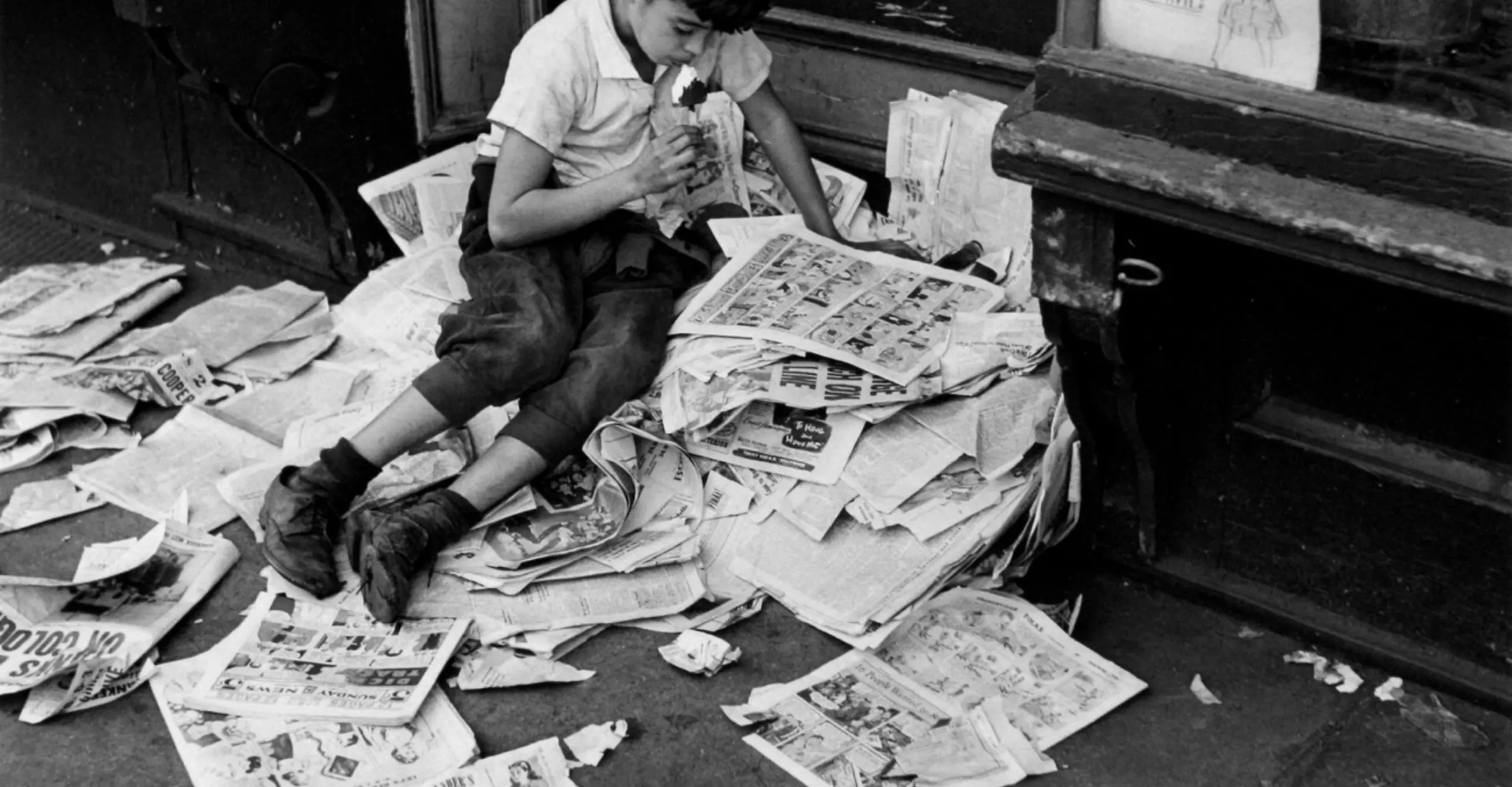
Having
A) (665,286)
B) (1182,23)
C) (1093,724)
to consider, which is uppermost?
(1182,23)

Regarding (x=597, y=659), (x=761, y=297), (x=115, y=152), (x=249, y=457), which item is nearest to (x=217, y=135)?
(x=115, y=152)

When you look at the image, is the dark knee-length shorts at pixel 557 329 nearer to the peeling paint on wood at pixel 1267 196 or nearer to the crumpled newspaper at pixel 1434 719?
the peeling paint on wood at pixel 1267 196

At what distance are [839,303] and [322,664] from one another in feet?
3.42

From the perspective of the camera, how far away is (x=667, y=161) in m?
2.70

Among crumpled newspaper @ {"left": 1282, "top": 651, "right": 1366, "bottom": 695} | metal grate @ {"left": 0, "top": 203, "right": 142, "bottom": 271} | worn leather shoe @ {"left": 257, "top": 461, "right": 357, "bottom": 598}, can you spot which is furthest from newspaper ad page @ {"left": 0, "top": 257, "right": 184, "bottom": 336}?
crumpled newspaper @ {"left": 1282, "top": 651, "right": 1366, "bottom": 695}

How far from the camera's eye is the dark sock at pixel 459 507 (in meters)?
2.66

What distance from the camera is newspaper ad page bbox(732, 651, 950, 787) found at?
228 centimetres

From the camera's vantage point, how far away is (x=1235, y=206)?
6.64 feet

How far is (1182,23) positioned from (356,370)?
6.11 feet

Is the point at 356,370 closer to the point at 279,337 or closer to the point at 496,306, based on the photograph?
the point at 279,337

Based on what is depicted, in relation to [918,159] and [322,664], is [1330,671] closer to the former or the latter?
[918,159]

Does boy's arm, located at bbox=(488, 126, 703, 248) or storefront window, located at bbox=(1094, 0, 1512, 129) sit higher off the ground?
storefront window, located at bbox=(1094, 0, 1512, 129)

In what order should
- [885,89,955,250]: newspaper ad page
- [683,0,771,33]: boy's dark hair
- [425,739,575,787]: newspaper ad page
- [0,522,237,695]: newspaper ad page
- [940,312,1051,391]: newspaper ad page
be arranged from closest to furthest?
1. [425,739,575,787]: newspaper ad page
2. [0,522,237,695]: newspaper ad page
3. [683,0,771,33]: boy's dark hair
4. [940,312,1051,391]: newspaper ad page
5. [885,89,955,250]: newspaper ad page

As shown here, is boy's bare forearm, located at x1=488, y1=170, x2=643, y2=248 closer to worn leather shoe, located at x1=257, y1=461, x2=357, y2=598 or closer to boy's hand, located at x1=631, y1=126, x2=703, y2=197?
boy's hand, located at x1=631, y1=126, x2=703, y2=197
